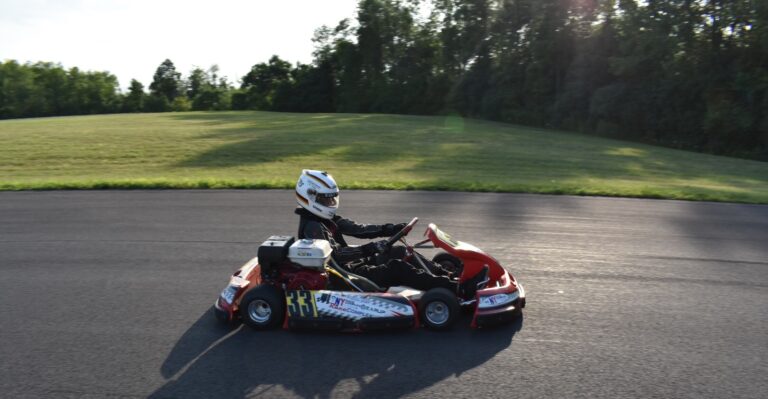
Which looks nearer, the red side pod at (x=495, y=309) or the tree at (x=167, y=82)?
the red side pod at (x=495, y=309)

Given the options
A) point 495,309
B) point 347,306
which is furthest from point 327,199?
point 495,309

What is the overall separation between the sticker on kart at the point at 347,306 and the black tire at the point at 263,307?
12cm

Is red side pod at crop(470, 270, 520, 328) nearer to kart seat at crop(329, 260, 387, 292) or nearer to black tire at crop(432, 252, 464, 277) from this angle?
black tire at crop(432, 252, 464, 277)

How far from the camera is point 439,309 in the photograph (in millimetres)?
6070

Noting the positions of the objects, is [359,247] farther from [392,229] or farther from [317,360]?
[317,360]

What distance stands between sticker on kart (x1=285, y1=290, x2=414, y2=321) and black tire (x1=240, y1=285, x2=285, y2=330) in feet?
0.40

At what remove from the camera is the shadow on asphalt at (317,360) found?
5023mm

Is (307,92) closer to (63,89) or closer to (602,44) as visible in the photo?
(63,89)

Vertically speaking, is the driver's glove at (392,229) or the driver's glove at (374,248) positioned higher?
the driver's glove at (392,229)

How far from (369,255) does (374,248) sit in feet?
0.54

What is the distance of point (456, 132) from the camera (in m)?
33.6

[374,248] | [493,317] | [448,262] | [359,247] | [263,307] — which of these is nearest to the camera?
[493,317]

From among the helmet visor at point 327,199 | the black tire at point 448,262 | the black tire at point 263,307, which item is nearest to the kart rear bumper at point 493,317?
the black tire at point 448,262

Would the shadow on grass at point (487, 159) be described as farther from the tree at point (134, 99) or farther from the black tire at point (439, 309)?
the tree at point (134, 99)
